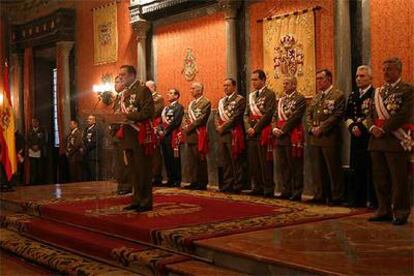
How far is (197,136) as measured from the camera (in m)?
8.46

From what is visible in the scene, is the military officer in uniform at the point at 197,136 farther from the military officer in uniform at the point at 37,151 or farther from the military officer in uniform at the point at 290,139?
the military officer in uniform at the point at 37,151

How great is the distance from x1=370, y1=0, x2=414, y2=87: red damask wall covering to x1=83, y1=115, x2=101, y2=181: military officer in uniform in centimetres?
596

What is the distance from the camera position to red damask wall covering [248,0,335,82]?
721 centimetres

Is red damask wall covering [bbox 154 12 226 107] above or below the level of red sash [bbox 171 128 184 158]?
above

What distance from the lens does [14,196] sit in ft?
27.9

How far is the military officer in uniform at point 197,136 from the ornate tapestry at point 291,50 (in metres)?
1.00

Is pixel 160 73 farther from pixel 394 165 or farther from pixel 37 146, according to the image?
pixel 394 165

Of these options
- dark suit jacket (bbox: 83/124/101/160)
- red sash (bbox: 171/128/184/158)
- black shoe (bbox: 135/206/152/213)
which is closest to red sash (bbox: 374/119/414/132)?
black shoe (bbox: 135/206/152/213)

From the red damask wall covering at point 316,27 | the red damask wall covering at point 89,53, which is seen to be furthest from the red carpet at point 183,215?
the red damask wall covering at point 89,53

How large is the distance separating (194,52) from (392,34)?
3678mm

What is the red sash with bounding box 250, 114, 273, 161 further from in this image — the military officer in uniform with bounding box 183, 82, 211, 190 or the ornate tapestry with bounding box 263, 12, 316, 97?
the military officer in uniform with bounding box 183, 82, 211, 190

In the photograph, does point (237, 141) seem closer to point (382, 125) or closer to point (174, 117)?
point (174, 117)

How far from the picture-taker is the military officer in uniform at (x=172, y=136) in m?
8.77

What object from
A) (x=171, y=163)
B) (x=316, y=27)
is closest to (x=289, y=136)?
(x=316, y=27)
